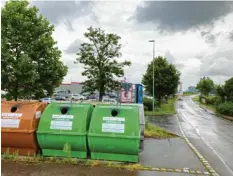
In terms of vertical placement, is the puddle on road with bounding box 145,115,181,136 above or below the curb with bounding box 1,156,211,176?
below

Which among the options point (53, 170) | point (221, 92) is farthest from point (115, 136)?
point (221, 92)

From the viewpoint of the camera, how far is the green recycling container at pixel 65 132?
685 cm

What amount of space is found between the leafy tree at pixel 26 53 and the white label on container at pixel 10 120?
287 inches

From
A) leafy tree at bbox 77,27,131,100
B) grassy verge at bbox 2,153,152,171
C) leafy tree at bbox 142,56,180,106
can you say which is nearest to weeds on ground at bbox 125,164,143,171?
grassy verge at bbox 2,153,152,171

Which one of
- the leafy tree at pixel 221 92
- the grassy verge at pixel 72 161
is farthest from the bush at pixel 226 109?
the grassy verge at pixel 72 161

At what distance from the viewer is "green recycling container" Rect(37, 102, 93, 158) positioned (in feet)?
22.5

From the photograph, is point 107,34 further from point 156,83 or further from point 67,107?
point 67,107

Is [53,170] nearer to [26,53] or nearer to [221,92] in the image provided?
[26,53]

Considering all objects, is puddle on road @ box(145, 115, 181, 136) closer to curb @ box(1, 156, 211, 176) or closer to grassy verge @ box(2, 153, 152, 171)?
curb @ box(1, 156, 211, 176)

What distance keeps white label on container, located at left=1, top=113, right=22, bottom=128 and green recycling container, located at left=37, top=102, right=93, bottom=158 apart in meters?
0.54

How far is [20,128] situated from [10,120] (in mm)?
337

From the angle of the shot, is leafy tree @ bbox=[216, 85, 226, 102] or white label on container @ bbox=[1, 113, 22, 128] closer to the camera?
white label on container @ bbox=[1, 113, 22, 128]

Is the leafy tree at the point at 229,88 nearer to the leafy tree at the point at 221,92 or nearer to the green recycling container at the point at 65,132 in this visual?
the leafy tree at the point at 221,92

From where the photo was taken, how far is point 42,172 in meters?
6.04
